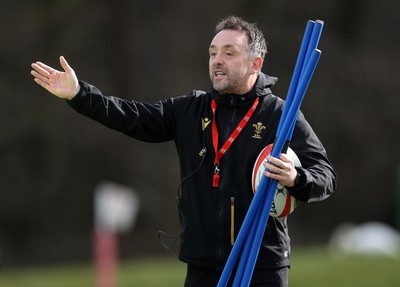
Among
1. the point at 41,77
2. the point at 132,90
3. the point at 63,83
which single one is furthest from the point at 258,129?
the point at 132,90

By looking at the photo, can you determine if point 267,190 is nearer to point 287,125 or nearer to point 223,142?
point 287,125

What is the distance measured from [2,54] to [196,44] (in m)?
4.91

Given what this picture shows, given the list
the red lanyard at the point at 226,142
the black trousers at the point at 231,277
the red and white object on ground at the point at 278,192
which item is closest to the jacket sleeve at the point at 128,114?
the red lanyard at the point at 226,142

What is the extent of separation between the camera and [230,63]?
18.0 feet

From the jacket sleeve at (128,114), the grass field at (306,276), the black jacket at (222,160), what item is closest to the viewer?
the black jacket at (222,160)

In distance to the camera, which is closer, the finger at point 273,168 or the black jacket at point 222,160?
the finger at point 273,168

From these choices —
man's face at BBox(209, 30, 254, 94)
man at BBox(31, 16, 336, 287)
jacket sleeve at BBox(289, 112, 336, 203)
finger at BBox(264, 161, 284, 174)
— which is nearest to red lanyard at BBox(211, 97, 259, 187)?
man at BBox(31, 16, 336, 287)

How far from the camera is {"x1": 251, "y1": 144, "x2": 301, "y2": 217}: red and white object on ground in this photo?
17.1ft

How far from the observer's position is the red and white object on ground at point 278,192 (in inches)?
205

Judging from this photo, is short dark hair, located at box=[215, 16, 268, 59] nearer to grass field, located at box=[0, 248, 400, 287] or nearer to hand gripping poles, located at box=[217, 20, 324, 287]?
hand gripping poles, located at box=[217, 20, 324, 287]

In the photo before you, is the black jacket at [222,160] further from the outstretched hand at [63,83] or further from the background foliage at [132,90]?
the background foliage at [132,90]

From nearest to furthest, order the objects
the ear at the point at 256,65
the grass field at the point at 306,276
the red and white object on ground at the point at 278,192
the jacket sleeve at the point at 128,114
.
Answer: the red and white object on ground at the point at 278,192
the jacket sleeve at the point at 128,114
the ear at the point at 256,65
the grass field at the point at 306,276

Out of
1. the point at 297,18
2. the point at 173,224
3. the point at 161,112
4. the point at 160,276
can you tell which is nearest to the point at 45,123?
the point at 173,224

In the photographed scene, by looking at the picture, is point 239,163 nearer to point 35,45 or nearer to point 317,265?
point 317,265
